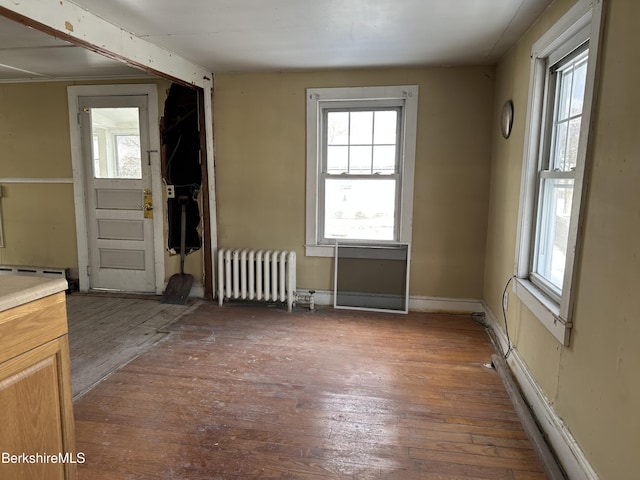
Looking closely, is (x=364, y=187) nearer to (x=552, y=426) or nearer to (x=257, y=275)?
(x=257, y=275)

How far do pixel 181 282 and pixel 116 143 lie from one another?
163 cm

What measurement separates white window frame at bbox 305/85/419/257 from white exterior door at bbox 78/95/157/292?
1726 mm

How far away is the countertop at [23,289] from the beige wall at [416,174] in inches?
111

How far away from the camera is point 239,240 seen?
13.7 ft

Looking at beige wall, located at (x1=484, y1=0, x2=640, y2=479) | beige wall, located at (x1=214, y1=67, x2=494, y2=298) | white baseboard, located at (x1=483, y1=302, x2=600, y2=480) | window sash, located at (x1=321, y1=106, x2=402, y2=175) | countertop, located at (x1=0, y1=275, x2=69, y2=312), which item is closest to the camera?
countertop, located at (x1=0, y1=275, x2=69, y2=312)

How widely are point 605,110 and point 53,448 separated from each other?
2.40 meters

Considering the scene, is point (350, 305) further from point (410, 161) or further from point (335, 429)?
point (335, 429)

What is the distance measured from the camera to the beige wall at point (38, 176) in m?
4.32

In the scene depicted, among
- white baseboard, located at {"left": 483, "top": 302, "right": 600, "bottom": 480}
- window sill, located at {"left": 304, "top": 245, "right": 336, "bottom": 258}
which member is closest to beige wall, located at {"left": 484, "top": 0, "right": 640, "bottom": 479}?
white baseboard, located at {"left": 483, "top": 302, "right": 600, "bottom": 480}

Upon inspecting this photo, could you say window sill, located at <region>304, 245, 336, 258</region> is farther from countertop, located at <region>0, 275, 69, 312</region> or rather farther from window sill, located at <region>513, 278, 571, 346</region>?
countertop, located at <region>0, 275, 69, 312</region>

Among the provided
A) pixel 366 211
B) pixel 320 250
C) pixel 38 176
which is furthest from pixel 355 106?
pixel 38 176

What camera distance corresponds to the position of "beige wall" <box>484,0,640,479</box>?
1.40m

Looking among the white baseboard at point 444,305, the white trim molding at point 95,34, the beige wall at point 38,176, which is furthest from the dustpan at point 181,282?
the white baseboard at point 444,305

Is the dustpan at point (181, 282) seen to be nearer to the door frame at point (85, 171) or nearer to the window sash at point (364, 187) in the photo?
the door frame at point (85, 171)
